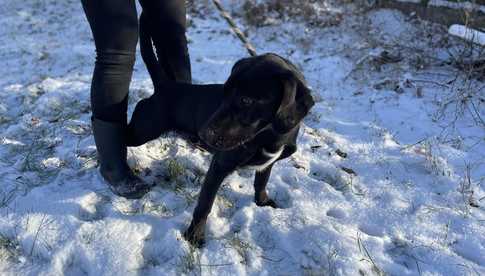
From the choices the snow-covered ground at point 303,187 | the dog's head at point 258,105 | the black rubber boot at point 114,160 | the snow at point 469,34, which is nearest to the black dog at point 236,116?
the dog's head at point 258,105

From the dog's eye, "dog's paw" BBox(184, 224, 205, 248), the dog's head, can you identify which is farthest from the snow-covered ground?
the dog's eye

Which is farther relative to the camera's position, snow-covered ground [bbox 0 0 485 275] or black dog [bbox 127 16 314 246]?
snow-covered ground [bbox 0 0 485 275]

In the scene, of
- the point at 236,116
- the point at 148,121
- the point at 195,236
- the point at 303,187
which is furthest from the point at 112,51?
the point at 303,187

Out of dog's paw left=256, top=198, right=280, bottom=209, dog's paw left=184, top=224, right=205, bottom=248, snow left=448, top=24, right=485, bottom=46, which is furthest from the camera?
snow left=448, top=24, right=485, bottom=46

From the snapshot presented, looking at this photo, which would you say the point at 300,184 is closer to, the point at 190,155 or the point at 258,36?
the point at 190,155

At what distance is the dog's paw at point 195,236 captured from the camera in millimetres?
2117

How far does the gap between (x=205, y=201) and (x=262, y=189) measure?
45 centimetres

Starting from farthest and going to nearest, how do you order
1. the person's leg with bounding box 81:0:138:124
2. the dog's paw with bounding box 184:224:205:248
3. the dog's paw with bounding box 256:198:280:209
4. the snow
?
1. the snow
2. the dog's paw with bounding box 256:198:280:209
3. the dog's paw with bounding box 184:224:205:248
4. the person's leg with bounding box 81:0:138:124

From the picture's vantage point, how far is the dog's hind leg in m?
2.32

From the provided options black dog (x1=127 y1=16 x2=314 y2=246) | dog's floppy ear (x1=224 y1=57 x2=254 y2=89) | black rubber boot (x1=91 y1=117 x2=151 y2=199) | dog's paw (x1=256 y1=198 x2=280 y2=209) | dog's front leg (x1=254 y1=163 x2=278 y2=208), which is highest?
dog's floppy ear (x1=224 y1=57 x2=254 y2=89)

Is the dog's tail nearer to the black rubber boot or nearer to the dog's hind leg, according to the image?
the dog's hind leg

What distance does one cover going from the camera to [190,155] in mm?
2805

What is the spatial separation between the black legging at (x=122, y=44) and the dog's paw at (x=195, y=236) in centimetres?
74

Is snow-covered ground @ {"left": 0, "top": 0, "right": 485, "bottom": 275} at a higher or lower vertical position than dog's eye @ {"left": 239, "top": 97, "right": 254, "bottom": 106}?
lower
